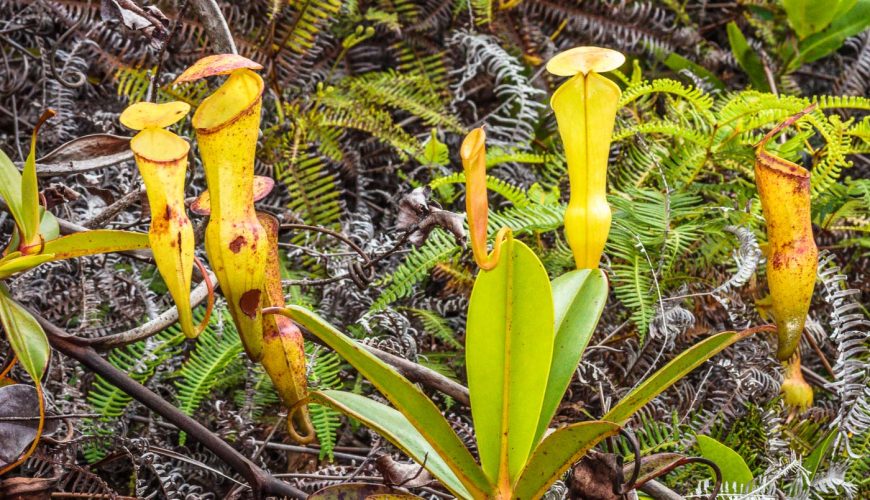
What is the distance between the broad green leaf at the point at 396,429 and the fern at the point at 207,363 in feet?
1.51

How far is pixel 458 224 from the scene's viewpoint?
3.18ft

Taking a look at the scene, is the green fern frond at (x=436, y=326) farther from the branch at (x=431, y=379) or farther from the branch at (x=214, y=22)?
the branch at (x=214, y=22)

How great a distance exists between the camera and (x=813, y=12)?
1784 millimetres

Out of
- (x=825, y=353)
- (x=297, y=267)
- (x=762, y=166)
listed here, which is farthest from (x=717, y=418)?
(x=297, y=267)

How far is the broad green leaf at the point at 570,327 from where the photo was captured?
0.83m

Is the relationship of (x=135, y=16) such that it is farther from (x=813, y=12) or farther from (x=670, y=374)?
(x=813, y=12)

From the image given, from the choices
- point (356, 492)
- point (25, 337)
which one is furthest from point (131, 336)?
point (356, 492)

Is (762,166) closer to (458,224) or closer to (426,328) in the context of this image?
(458,224)

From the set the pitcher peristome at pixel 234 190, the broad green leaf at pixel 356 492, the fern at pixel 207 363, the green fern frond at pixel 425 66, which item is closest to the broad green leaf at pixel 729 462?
the broad green leaf at pixel 356 492

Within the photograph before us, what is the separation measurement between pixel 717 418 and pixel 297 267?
86 cm

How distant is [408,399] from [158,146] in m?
0.35

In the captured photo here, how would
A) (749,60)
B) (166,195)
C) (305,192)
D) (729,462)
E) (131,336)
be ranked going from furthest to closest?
(749,60) → (305,192) → (729,462) → (131,336) → (166,195)

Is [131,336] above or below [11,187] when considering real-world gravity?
below

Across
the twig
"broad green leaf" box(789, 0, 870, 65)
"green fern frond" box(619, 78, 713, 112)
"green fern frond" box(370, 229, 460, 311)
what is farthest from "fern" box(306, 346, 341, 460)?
"broad green leaf" box(789, 0, 870, 65)
